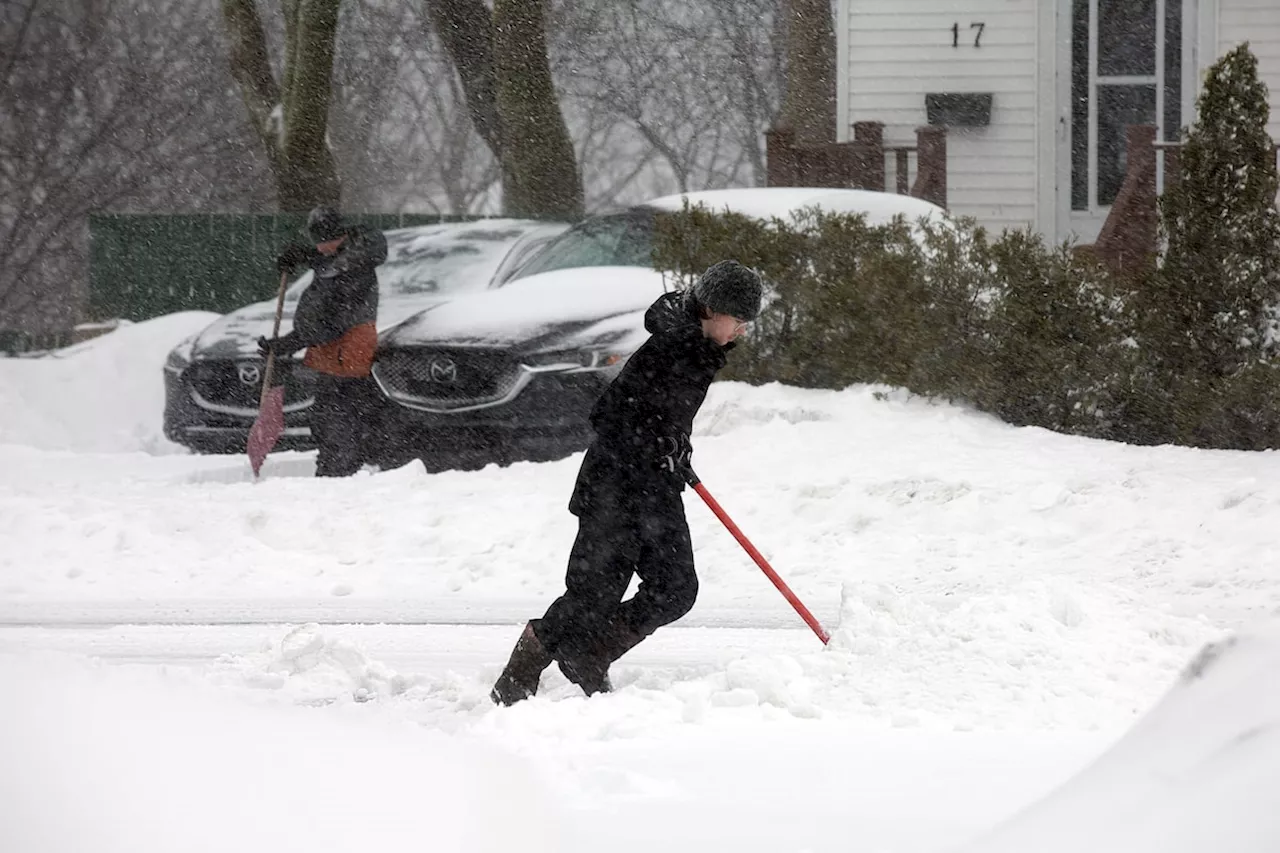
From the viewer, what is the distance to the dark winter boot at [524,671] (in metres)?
4.87

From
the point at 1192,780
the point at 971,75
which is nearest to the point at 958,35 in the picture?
the point at 971,75

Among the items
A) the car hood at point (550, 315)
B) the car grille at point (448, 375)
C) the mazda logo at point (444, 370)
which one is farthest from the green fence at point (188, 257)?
the mazda logo at point (444, 370)

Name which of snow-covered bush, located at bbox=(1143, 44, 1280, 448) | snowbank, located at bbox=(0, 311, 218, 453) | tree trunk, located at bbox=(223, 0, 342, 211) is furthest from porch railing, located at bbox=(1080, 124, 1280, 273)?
tree trunk, located at bbox=(223, 0, 342, 211)

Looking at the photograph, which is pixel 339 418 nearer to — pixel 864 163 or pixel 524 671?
pixel 524 671

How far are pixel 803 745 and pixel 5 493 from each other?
6.64 meters

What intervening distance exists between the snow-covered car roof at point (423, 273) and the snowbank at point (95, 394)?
74.2 inches

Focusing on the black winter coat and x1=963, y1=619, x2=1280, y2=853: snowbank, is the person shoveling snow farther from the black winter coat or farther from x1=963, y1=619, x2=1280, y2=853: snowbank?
the black winter coat

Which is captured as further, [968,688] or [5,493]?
[5,493]

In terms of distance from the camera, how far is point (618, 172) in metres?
34.1

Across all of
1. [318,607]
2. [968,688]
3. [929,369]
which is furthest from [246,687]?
[929,369]

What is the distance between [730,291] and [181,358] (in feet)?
23.1

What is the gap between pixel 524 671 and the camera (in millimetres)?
4887

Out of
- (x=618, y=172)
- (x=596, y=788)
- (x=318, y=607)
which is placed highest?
(x=618, y=172)

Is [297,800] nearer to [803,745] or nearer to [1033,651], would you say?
[803,745]
